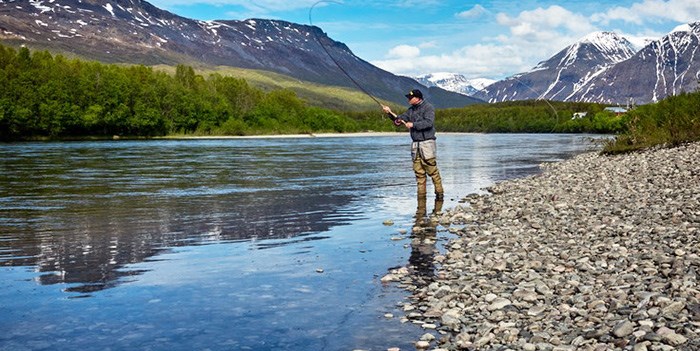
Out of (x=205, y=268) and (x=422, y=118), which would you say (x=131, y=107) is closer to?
(x=422, y=118)

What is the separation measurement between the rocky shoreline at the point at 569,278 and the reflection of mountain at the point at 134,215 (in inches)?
162

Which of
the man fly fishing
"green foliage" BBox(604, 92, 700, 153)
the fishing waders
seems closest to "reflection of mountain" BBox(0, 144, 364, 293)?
the fishing waders

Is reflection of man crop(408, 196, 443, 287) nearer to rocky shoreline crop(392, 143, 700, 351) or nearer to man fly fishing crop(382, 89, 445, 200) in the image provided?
rocky shoreline crop(392, 143, 700, 351)

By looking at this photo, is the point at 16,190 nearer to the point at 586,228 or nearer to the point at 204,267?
the point at 204,267

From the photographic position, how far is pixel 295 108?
171000 mm

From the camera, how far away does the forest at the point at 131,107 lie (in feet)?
337

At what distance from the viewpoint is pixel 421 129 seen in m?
17.7

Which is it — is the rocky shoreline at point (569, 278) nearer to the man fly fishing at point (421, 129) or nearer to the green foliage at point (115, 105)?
the man fly fishing at point (421, 129)

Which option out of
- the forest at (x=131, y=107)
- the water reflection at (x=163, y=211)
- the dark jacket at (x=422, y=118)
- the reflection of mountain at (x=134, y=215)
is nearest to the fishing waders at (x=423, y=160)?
the dark jacket at (x=422, y=118)

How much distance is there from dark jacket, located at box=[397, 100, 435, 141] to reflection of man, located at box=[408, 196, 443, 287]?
202 cm

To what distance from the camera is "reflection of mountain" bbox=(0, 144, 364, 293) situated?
38.2ft

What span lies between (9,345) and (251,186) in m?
19.1

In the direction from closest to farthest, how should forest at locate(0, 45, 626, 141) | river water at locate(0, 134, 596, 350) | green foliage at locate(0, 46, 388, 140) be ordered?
river water at locate(0, 134, 596, 350) → green foliage at locate(0, 46, 388, 140) → forest at locate(0, 45, 626, 141)

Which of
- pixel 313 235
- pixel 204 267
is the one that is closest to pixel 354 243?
pixel 313 235
